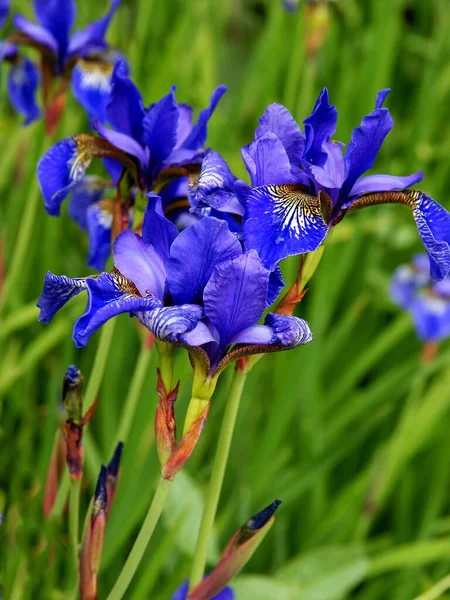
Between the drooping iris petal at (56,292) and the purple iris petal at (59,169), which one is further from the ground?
the purple iris petal at (59,169)

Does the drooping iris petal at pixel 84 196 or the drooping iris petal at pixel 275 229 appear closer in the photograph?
the drooping iris petal at pixel 275 229

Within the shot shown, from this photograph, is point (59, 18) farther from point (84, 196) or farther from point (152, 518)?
point (152, 518)

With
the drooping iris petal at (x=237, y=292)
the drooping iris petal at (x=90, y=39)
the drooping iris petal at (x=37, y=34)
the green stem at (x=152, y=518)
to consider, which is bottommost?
the green stem at (x=152, y=518)

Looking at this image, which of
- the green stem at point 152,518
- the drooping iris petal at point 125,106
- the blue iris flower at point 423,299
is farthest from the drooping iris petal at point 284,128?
the blue iris flower at point 423,299

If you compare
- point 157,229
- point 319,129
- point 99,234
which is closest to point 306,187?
point 319,129

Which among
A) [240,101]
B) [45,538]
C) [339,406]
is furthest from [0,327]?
[240,101]

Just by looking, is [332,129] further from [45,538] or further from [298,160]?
[45,538]

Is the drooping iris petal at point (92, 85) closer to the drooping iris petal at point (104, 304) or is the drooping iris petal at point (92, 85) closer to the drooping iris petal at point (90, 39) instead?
the drooping iris petal at point (90, 39)

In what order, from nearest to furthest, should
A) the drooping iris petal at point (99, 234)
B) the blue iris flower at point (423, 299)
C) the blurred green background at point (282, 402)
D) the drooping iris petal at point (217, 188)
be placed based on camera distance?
1. the drooping iris petal at point (217, 188)
2. the drooping iris petal at point (99, 234)
3. the blurred green background at point (282, 402)
4. the blue iris flower at point (423, 299)

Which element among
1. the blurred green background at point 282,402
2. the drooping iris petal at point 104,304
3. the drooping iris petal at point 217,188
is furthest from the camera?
the blurred green background at point 282,402
